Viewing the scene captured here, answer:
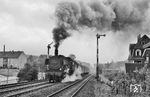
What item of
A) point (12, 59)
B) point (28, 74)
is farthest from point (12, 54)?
point (28, 74)

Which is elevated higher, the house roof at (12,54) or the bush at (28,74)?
the house roof at (12,54)

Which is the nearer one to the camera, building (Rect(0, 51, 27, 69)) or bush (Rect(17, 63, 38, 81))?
bush (Rect(17, 63, 38, 81))

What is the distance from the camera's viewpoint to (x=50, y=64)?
2967 centimetres

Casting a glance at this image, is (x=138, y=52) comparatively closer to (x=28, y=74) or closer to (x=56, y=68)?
(x=28, y=74)

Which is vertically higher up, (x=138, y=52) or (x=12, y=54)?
(x=12, y=54)

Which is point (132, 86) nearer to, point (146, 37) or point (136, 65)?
point (136, 65)

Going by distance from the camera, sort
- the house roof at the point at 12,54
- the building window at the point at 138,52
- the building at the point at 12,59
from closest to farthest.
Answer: the building window at the point at 138,52
the building at the point at 12,59
the house roof at the point at 12,54

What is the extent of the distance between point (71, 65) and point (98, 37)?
16.0 feet

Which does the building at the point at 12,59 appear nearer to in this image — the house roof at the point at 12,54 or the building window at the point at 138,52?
the house roof at the point at 12,54

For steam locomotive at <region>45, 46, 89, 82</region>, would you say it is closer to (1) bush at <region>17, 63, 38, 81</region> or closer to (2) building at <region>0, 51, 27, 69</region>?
(1) bush at <region>17, 63, 38, 81</region>

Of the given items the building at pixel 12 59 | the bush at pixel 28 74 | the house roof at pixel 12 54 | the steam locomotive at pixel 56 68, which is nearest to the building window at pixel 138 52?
the bush at pixel 28 74

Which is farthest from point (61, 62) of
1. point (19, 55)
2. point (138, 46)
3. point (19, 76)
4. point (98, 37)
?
point (19, 55)

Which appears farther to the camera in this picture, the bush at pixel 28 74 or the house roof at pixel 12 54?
the house roof at pixel 12 54

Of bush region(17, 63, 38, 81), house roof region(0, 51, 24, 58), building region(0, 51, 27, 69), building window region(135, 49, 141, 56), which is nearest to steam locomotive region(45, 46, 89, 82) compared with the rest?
bush region(17, 63, 38, 81)
